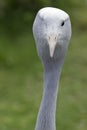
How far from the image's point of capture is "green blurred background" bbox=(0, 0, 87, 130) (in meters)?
4.05

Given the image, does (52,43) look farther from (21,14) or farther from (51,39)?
(21,14)

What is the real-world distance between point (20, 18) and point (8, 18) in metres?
0.16

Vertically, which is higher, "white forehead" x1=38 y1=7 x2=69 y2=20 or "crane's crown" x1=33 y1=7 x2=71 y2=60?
"white forehead" x1=38 y1=7 x2=69 y2=20

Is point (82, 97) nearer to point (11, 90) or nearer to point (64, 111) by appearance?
point (64, 111)

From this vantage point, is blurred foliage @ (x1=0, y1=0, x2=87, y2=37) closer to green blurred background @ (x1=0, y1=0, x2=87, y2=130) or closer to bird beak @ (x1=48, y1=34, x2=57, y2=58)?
green blurred background @ (x1=0, y1=0, x2=87, y2=130)

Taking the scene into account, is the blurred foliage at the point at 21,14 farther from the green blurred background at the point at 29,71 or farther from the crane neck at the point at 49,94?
the crane neck at the point at 49,94

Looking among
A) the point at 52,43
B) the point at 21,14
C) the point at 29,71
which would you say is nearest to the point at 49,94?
the point at 52,43

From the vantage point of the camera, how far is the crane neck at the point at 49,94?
200 centimetres

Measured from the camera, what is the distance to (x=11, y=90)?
175 inches

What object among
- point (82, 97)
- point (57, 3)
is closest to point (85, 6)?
point (57, 3)

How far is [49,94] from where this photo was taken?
2059mm

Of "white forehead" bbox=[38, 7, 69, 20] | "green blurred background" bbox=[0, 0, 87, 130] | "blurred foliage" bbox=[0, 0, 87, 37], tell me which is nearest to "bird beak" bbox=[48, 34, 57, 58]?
"white forehead" bbox=[38, 7, 69, 20]

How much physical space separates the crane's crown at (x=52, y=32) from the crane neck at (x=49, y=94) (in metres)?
0.10

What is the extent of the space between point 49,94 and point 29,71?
8.80ft
